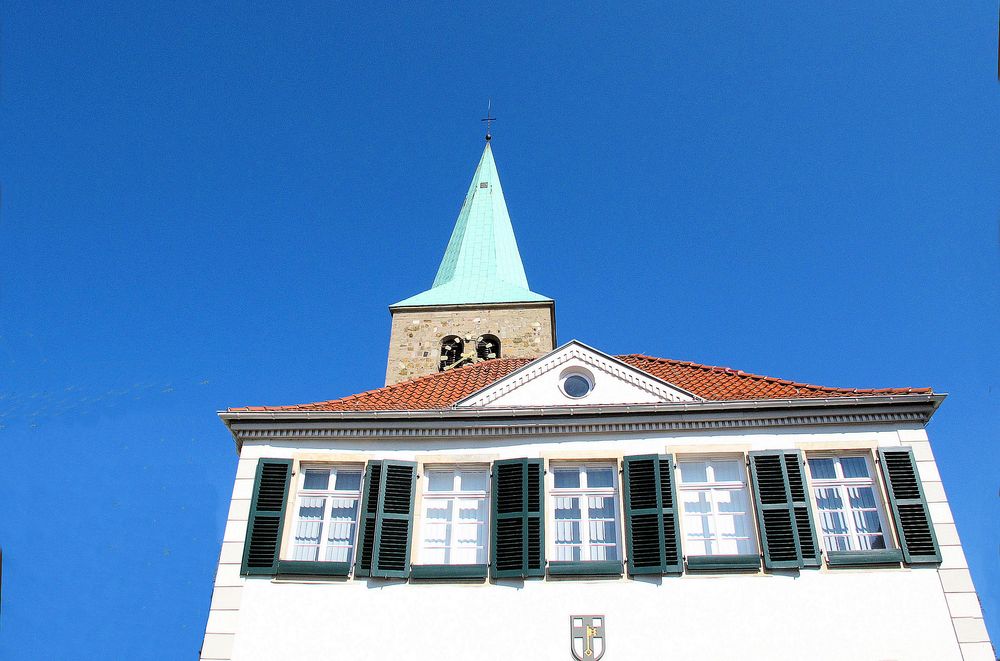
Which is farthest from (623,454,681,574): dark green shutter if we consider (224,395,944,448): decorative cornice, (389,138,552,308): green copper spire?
(389,138,552,308): green copper spire

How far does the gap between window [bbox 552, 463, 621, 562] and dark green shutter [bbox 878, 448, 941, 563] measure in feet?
12.6

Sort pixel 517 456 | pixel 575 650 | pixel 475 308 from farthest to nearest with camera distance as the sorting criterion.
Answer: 1. pixel 475 308
2. pixel 517 456
3. pixel 575 650

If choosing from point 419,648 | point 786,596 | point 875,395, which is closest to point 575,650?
point 419,648

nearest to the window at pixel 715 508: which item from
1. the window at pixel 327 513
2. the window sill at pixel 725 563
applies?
the window sill at pixel 725 563

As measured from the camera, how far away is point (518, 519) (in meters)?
13.1

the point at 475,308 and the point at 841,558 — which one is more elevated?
the point at 475,308

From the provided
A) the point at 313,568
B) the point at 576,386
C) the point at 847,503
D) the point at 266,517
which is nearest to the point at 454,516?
the point at 313,568

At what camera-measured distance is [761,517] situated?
12.9m

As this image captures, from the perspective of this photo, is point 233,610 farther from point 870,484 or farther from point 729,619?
point 870,484

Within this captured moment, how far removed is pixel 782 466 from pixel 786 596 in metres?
1.90

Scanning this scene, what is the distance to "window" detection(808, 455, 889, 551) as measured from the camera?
42.1ft

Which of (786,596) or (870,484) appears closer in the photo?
(786,596)

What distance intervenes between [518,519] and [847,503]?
15.4 feet

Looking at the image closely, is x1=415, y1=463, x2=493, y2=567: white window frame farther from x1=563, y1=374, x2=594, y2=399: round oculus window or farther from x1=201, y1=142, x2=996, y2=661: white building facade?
x1=563, y1=374, x2=594, y2=399: round oculus window
